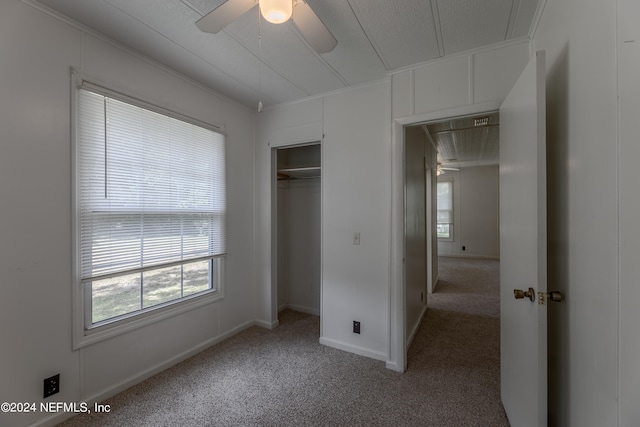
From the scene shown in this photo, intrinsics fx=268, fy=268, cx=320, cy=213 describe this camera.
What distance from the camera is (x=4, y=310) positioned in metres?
1.49

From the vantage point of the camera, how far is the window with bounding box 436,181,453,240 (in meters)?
7.98

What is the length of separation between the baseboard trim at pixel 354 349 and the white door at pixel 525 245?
975 millimetres

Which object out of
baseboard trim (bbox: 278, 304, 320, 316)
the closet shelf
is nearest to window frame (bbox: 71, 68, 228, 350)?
the closet shelf

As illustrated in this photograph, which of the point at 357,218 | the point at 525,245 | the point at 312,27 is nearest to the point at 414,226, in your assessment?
the point at 357,218

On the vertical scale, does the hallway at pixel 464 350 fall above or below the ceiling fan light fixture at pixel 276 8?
below

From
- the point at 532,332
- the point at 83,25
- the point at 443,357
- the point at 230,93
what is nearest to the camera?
the point at 532,332

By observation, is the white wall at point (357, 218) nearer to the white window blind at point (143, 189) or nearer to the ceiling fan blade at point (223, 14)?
the white window blind at point (143, 189)

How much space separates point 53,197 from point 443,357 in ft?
10.8

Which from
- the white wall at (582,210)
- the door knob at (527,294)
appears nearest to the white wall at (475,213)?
the white wall at (582,210)

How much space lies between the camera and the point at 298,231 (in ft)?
12.4

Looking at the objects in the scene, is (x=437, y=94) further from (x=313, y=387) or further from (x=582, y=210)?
(x=313, y=387)

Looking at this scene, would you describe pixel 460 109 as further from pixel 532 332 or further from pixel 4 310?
pixel 4 310

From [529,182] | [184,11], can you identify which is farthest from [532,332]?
[184,11]

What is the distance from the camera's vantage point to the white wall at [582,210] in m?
0.85
